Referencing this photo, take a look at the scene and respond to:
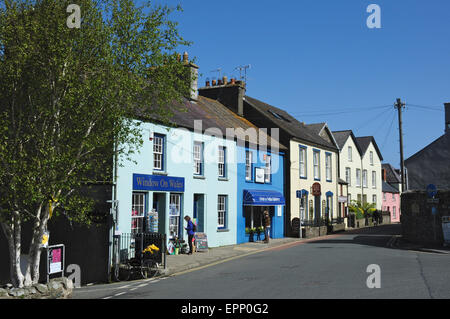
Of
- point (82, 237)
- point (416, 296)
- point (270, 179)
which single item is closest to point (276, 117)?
point (270, 179)

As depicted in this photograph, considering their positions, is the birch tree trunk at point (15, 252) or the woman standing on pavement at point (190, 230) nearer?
the birch tree trunk at point (15, 252)

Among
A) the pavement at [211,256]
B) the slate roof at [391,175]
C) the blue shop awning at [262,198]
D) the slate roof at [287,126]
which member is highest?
the slate roof at [287,126]

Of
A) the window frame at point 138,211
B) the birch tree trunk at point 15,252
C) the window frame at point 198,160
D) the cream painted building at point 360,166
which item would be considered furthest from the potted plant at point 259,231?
the cream painted building at point 360,166

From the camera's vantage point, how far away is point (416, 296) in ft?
32.8

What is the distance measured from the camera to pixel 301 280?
41.2 ft

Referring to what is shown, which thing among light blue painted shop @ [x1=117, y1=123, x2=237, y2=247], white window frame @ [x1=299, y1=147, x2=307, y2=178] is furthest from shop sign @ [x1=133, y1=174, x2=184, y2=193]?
white window frame @ [x1=299, y1=147, x2=307, y2=178]

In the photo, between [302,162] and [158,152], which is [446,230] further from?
[158,152]

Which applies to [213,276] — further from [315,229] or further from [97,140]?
[315,229]

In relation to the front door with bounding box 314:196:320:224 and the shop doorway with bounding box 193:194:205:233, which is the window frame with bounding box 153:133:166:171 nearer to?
the shop doorway with bounding box 193:194:205:233

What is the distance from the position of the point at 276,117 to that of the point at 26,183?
2411 centimetres

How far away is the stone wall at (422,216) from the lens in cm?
2359

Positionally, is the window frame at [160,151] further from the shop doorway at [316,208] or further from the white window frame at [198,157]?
the shop doorway at [316,208]

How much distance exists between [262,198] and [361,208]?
21.8m

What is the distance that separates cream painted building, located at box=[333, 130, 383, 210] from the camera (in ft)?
146
